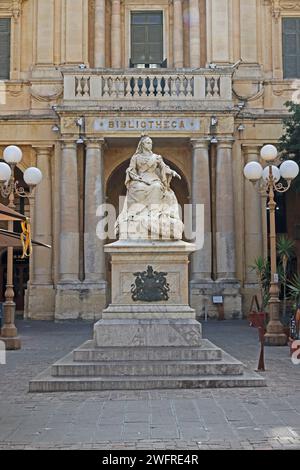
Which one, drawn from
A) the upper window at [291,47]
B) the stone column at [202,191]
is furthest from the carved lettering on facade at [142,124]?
the upper window at [291,47]

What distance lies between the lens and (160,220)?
11.8 metres

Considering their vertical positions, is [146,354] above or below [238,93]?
below

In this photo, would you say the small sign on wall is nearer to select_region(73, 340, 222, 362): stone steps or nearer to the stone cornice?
select_region(73, 340, 222, 362): stone steps

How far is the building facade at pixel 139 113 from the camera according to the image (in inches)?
902

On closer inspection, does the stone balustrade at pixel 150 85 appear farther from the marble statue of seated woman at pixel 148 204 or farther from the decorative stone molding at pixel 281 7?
the marble statue of seated woman at pixel 148 204

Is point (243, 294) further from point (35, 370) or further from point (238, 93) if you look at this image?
point (35, 370)

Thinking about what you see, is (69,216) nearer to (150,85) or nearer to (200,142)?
(200,142)

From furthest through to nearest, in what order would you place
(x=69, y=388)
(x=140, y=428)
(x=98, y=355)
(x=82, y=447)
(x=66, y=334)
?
(x=66, y=334) → (x=98, y=355) → (x=69, y=388) → (x=140, y=428) → (x=82, y=447)

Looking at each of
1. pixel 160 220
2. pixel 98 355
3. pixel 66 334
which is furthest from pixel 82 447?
pixel 66 334

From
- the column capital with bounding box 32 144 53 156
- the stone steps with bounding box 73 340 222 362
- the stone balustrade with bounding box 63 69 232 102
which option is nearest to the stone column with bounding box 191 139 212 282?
the stone balustrade with bounding box 63 69 232 102

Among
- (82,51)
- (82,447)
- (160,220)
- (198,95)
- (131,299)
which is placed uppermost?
(82,51)

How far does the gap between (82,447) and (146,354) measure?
173 inches

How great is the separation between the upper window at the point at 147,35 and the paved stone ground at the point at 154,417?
1794 cm

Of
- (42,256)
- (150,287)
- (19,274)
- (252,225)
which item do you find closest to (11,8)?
(42,256)
